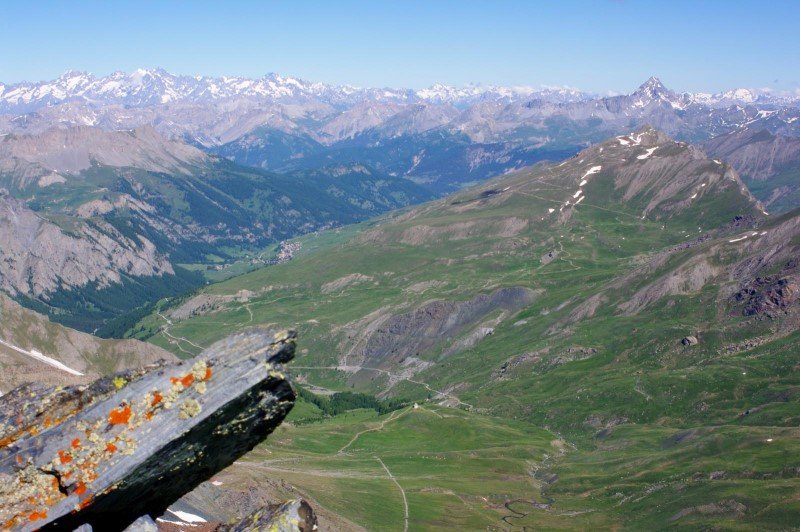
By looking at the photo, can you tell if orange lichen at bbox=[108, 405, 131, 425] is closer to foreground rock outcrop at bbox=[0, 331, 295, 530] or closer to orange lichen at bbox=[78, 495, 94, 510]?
foreground rock outcrop at bbox=[0, 331, 295, 530]

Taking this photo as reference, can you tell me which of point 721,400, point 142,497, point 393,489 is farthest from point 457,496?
point 142,497

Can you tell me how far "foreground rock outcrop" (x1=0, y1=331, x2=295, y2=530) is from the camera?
16062mm

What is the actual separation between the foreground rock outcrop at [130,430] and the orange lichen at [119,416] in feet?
0.08

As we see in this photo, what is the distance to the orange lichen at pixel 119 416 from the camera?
16.7 metres

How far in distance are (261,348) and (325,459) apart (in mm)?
153483

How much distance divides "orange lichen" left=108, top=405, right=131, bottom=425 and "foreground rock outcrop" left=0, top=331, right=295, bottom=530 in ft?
0.08

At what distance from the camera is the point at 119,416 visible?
1672cm

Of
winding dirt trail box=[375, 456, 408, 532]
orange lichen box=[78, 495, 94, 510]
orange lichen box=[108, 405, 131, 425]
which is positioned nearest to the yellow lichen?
orange lichen box=[108, 405, 131, 425]

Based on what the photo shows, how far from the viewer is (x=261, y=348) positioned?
1775 centimetres

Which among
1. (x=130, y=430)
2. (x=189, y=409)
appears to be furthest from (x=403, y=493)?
(x=130, y=430)

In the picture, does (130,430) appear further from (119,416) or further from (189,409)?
(189,409)

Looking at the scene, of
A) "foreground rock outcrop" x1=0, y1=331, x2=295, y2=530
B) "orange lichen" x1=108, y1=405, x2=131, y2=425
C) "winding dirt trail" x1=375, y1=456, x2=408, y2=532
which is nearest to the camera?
"foreground rock outcrop" x1=0, y1=331, x2=295, y2=530

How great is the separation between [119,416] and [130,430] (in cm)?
43

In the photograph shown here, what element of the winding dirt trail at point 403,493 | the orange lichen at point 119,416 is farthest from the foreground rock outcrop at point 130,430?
the winding dirt trail at point 403,493
